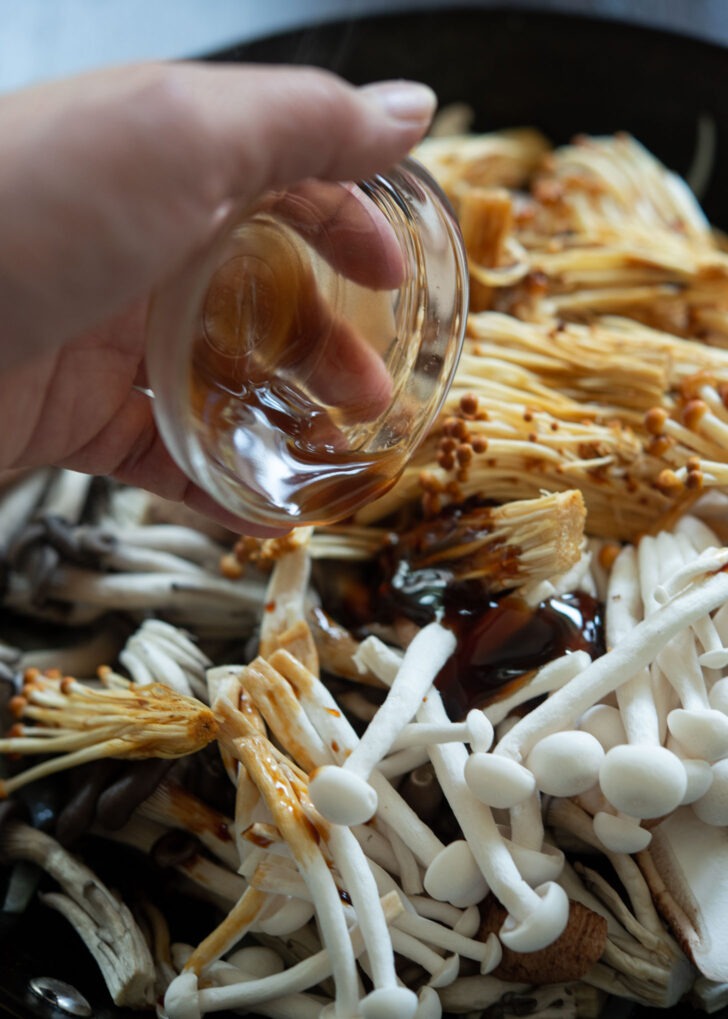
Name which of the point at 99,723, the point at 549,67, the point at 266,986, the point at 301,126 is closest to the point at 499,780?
the point at 266,986

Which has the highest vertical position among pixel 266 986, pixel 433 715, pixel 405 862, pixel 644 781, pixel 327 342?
pixel 327 342

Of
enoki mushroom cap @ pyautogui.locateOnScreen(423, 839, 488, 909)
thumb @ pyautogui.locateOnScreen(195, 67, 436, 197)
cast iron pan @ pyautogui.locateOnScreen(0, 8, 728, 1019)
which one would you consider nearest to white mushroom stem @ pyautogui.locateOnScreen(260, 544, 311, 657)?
enoki mushroom cap @ pyautogui.locateOnScreen(423, 839, 488, 909)

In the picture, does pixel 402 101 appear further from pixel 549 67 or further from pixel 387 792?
pixel 549 67

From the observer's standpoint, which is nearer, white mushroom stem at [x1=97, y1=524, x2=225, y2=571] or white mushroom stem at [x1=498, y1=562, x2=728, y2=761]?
white mushroom stem at [x1=498, y1=562, x2=728, y2=761]

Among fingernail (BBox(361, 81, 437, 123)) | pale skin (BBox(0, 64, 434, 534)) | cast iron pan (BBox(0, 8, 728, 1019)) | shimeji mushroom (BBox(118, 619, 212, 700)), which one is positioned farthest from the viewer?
cast iron pan (BBox(0, 8, 728, 1019))

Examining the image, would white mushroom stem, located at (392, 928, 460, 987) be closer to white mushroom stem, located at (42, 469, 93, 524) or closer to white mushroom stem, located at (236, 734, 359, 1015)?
white mushroom stem, located at (236, 734, 359, 1015)

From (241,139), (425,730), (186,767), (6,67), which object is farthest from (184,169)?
(6,67)

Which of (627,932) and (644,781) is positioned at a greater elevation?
(644,781)

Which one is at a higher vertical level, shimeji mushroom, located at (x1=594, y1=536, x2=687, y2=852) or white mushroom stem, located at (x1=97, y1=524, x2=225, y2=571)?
shimeji mushroom, located at (x1=594, y1=536, x2=687, y2=852)
